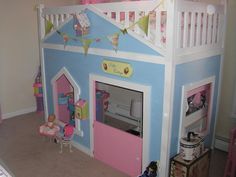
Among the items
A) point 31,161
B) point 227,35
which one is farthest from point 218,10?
point 31,161

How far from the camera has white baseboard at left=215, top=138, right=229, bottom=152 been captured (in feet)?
9.17

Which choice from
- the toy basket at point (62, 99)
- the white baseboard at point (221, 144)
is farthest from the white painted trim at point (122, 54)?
the white baseboard at point (221, 144)

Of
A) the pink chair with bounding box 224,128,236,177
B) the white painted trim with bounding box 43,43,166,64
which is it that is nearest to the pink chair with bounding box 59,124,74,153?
the white painted trim with bounding box 43,43,166,64

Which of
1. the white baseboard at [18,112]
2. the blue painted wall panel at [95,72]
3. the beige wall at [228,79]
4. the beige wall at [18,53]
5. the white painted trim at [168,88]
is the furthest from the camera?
the white baseboard at [18,112]

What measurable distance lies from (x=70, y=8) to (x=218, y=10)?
1425 mm

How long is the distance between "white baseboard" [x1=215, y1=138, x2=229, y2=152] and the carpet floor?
0.20ft

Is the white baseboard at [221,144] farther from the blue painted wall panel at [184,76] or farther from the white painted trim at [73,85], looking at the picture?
the white painted trim at [73,85]

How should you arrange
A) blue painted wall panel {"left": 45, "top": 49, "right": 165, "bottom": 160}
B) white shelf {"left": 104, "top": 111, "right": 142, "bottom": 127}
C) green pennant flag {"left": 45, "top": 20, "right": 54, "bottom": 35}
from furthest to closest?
white shelf {"left": 104, "top": 111, "right": 142, "bottom": 127}
green pennant flag {"left": 45, "top": 20, "right": 54, "bottom": 35}
blue painted wall panel {"left": 45, "top": 49, "right": 165, "bottom": 160}

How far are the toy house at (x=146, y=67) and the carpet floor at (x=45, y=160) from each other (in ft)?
0.42

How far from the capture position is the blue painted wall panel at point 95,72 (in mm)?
2057

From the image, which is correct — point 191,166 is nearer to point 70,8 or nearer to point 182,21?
point 182,21

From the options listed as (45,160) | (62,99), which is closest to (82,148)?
(45,160)

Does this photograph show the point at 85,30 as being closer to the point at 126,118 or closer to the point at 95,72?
the point at 95,72

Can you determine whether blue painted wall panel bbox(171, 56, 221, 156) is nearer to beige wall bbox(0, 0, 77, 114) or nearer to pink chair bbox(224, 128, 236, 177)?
pink chair bbox(224, 128, 236, 177)
